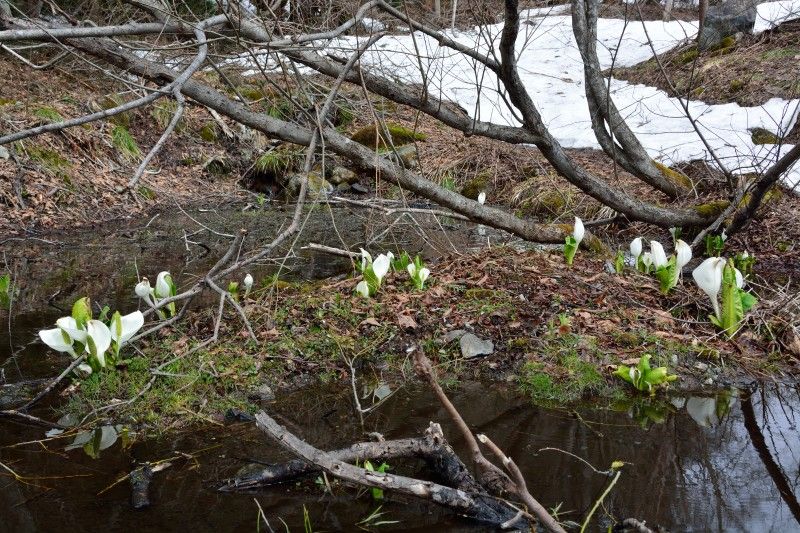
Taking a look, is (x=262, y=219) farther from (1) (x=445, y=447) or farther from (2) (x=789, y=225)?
(1) (x=445, y=447)

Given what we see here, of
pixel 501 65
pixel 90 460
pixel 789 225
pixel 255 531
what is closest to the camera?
pixel 255 531

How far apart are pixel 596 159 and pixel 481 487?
7502mm

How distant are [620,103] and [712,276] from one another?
306 inches

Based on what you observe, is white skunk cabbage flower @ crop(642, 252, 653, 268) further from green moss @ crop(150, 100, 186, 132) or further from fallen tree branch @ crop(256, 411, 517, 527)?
green moss @ crop(150, 100, 186, 132)

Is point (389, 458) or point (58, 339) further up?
point (389, 458)

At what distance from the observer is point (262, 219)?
785 centimetres

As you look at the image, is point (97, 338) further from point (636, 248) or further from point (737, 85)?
point (737, 85)

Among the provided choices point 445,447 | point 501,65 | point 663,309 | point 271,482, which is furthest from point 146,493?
point 501,65

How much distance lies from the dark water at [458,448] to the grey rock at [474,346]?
27 cm

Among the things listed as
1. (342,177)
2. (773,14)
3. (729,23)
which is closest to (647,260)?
(342,177)

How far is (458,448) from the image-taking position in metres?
2.73

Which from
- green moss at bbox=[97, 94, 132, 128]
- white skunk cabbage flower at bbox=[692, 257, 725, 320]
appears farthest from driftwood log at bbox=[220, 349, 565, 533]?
green moss at bbox=[97, 94, 132, 128]

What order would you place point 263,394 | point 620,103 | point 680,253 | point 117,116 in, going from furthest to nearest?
point 620,103, point 117,116, point 680,253, point 263,394

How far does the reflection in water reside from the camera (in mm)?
2244
